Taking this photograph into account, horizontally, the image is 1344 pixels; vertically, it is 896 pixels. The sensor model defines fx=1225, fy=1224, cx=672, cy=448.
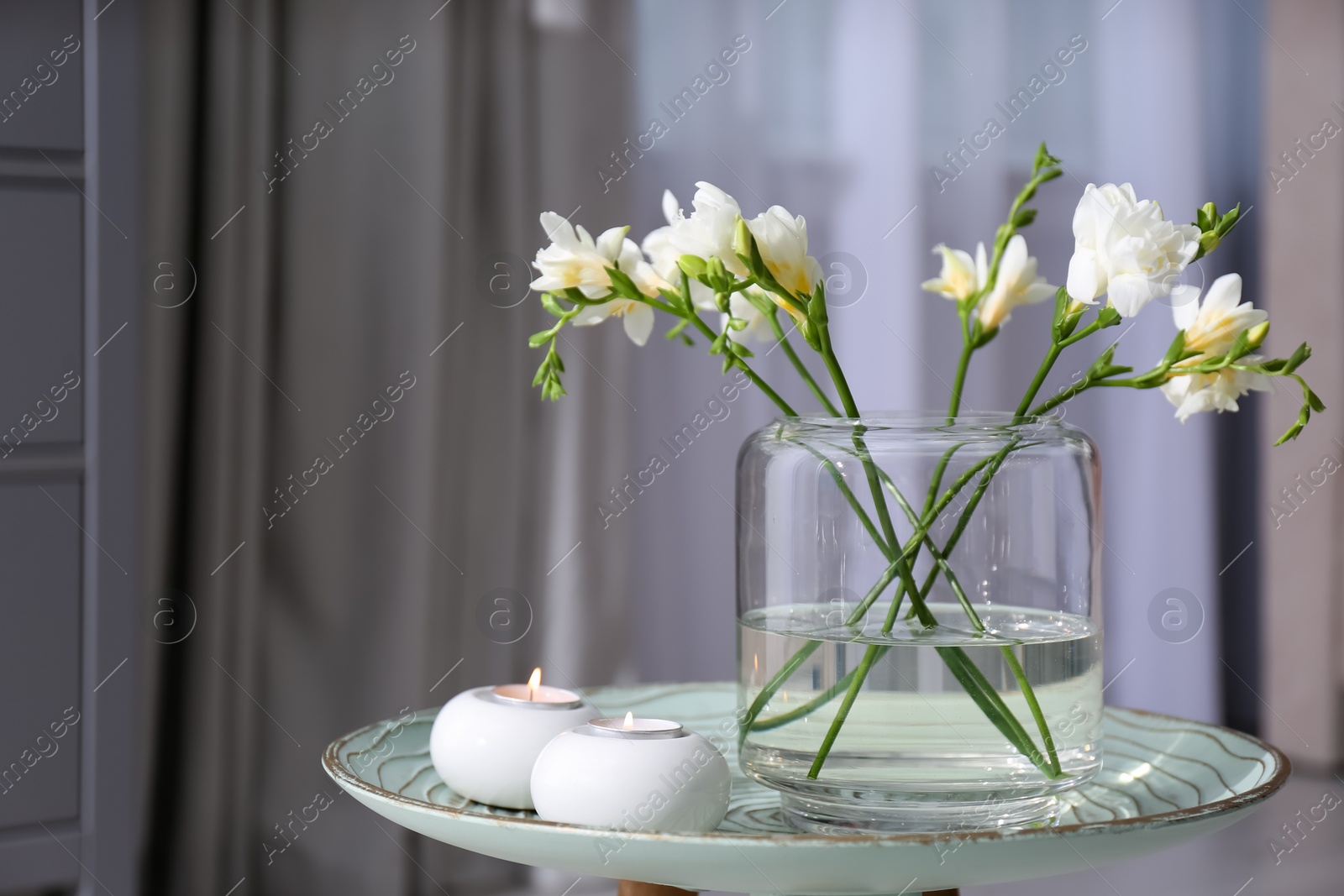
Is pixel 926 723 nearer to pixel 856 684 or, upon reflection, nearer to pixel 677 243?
pixel 856 684

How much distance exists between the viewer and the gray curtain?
1.62m

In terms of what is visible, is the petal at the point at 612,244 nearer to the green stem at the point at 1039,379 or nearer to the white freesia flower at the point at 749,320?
the white freesia flower at the point at 749,320

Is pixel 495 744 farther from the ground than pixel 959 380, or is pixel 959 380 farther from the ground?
pixel 959 380

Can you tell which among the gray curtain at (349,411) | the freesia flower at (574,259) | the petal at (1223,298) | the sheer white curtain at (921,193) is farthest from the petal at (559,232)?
the sheer white curtain at (921,193)

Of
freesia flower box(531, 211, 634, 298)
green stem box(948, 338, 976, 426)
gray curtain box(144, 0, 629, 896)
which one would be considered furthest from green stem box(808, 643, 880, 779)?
gray curtain box(144, 0, 629, 896)

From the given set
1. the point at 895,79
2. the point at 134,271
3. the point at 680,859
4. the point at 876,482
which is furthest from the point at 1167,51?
the point at 680,859

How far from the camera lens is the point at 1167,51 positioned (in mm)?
2572

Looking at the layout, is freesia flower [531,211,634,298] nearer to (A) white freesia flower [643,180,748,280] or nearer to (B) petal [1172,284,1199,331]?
(A) white freesia flower [643,180,748,280]

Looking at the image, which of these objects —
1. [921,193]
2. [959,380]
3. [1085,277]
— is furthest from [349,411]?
[1085,277]

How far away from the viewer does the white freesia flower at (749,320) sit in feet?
2.24

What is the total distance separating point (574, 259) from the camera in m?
0.63

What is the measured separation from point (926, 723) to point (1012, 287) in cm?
30

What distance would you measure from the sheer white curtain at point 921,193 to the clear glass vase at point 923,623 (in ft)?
4.41

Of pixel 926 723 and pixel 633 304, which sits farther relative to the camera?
pixel 633 304
